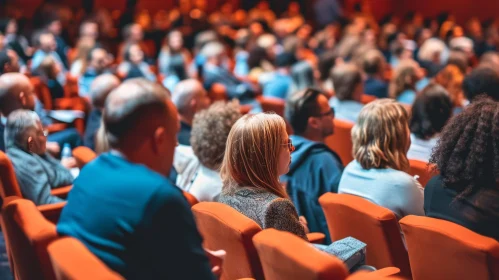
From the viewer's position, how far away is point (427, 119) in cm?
397

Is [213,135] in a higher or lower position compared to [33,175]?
higher

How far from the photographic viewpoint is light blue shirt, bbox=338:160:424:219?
118 inches

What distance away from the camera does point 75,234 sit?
1.90 meters

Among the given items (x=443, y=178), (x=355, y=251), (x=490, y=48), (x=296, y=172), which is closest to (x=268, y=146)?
(x=355, y=251)

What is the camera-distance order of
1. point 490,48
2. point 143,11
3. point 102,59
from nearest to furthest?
point 102,59 < point 490,48 < point 143,11

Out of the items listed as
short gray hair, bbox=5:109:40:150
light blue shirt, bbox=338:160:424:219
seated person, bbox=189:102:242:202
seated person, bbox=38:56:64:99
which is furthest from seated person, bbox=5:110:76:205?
seated person, bbox=38:56:64:99

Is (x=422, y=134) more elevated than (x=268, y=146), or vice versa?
(x=268, y=146)

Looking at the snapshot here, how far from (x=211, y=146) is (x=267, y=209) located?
1042 millimetres

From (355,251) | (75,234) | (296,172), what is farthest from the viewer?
(296,172)

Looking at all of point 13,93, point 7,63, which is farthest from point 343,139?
point 7,63

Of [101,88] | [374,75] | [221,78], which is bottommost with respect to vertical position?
[221,78]

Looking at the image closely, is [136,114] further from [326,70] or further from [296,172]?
[326,70]

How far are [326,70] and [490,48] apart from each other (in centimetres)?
593

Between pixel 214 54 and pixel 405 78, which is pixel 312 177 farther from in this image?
pixel 214 54
